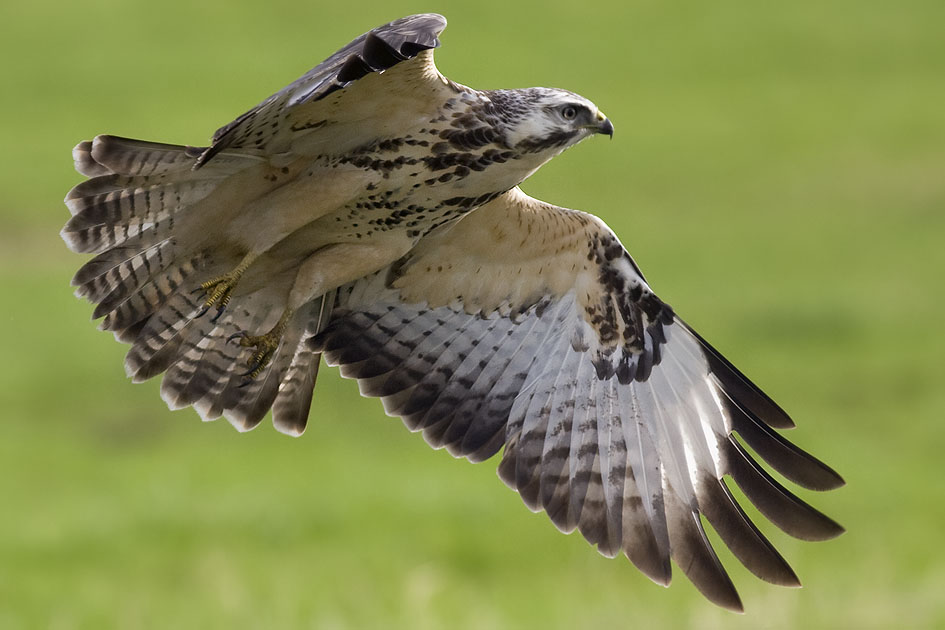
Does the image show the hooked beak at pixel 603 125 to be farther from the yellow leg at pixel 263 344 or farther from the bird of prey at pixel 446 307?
the yellow leg at pixel 263 344

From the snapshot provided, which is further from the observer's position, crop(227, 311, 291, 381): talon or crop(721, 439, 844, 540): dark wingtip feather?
crop(227, 311, 291, 381): talon

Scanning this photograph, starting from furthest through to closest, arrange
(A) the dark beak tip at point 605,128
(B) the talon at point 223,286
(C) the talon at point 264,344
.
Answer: (C) the talon at point 264,344, (B) the talon at point 223,286, (A) the dark beak tip at point 605,128

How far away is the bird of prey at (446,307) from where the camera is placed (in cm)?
581

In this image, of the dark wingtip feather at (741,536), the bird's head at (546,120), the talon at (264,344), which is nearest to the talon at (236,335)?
the talon at (264,344)

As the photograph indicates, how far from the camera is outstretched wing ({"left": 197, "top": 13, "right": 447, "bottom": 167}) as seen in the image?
4844 millimetres

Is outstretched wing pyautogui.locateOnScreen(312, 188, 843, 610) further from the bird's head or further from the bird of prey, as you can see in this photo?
the bird's head

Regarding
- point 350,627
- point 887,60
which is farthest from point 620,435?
point 887,60

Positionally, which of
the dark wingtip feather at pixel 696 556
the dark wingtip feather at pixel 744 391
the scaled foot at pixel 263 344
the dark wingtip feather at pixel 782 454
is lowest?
the dark wingtip feather at pixel 696 556

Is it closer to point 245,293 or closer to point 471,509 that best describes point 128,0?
point 471,509

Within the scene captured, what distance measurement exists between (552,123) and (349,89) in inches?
29.5

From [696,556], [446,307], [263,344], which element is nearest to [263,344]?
[263,344]

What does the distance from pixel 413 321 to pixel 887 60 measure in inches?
955

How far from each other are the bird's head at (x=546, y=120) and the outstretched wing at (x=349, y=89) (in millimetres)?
276

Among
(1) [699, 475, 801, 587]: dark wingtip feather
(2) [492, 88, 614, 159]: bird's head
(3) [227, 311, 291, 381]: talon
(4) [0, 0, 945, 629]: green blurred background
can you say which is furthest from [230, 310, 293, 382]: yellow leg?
(4) [0, 0, 945, 629]: green blurred background
